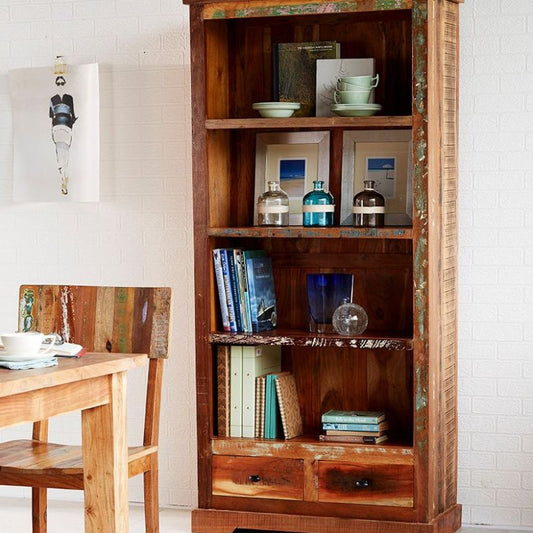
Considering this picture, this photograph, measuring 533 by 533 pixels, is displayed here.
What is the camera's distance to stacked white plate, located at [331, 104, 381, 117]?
12.1 ft

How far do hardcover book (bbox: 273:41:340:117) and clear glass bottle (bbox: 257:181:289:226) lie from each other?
32 cm

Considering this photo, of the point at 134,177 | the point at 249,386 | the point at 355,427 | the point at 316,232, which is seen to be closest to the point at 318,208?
the point at 316,232

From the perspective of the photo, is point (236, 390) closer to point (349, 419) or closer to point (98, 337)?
point (349, 419)

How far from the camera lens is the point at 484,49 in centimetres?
391

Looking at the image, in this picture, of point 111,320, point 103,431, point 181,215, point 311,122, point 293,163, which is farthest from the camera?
point 181,215

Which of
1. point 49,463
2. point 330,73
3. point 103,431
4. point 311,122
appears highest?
point 330,73

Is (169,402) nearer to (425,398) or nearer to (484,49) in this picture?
(425,398)

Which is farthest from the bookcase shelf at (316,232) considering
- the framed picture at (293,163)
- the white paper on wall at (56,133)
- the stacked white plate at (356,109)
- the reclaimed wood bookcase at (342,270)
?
the white paper on wall at (56,133)

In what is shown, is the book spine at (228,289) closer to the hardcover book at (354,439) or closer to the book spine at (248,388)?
the book spine at (248,388)

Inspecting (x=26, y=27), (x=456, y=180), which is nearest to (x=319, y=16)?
(x=456, y=180)

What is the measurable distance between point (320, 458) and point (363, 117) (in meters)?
1.23

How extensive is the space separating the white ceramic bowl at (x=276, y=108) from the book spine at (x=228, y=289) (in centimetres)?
53

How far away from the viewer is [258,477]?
382 centimetres

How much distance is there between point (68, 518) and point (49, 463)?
1.26 m
